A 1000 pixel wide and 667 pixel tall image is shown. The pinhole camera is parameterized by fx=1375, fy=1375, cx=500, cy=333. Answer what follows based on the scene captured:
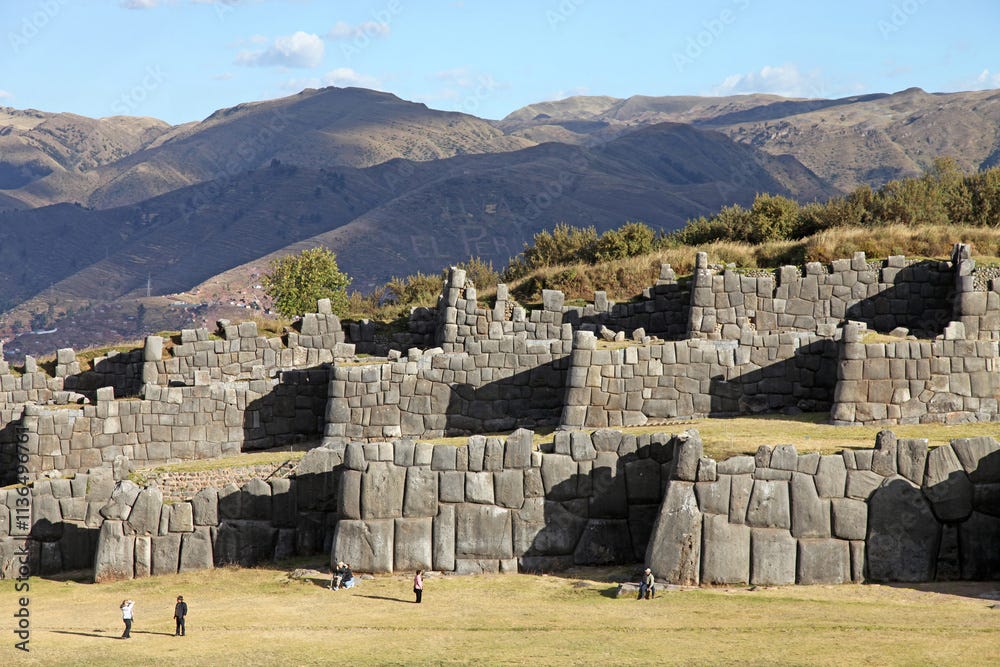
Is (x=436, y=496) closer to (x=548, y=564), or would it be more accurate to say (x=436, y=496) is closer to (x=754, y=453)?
(x=548, y=564)

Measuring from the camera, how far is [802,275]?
121 ft

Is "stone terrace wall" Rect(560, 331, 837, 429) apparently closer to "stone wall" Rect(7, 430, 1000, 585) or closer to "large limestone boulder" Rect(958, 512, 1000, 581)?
"stone wall" Rect(7, 430, 1000, 585)

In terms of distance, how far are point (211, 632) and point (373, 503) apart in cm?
412

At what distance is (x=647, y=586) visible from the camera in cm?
2138

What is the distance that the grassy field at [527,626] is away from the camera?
60.6 feet

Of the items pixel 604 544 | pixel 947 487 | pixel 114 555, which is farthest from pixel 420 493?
pixel 947 487

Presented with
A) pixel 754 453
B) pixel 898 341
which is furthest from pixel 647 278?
pixel 754 453

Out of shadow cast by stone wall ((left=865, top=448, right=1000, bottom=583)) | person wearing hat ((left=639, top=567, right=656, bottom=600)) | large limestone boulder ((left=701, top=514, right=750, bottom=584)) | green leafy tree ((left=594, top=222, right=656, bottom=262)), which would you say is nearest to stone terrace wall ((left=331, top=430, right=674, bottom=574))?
large limestone boulder ((left=701, top=514, right=750, bottom=584))

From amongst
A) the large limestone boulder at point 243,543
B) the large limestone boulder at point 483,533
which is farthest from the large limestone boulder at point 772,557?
the large limestone boulder at point 243,543

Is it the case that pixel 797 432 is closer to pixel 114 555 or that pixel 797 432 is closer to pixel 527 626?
pixel 527 626

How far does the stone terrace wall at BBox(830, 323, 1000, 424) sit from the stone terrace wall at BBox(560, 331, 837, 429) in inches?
75.5

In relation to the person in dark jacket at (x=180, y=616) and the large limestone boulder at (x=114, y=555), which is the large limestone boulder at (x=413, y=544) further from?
the large limestone boulder at (x=114, y=555)

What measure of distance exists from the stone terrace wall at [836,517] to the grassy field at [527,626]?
495 millimetres

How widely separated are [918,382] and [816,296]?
8.49 metres
